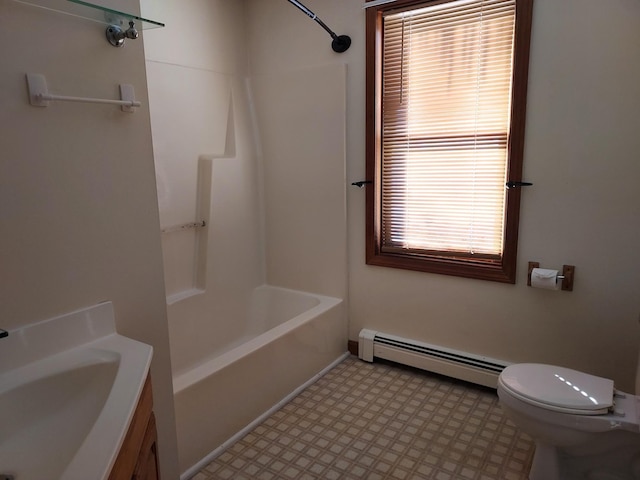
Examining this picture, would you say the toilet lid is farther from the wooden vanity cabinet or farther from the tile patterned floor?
the wooden vanity cabinet

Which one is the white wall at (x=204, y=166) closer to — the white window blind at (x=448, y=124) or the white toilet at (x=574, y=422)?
the white window blind at (x=448, y=124)

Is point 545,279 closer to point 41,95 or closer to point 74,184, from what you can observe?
point 74,184

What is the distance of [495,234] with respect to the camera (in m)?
2.38

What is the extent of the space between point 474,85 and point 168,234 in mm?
1953

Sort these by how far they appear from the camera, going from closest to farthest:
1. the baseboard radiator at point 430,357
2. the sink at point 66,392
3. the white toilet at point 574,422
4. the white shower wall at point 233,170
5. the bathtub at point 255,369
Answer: the sink at point 66,392 < the white toilet at point 574,422 < the bathtub at point 255,369 < the baseboard radiator at point 430,357 < the white shower wall at point 233,170

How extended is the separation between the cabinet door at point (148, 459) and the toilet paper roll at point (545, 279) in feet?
6.14

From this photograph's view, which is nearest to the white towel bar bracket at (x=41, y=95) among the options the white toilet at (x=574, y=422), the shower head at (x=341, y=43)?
the shower head at (x=341, y=43)

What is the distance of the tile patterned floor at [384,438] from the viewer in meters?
1.88

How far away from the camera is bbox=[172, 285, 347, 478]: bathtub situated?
187 centimetres

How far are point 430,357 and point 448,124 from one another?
1.40m

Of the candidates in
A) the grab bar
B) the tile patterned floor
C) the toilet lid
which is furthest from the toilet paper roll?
the grab bar

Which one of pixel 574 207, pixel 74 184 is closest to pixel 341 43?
pixel 574 207

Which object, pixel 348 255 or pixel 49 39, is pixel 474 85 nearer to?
pixel 348 255

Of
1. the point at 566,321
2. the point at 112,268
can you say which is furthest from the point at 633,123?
the point at 112,268
